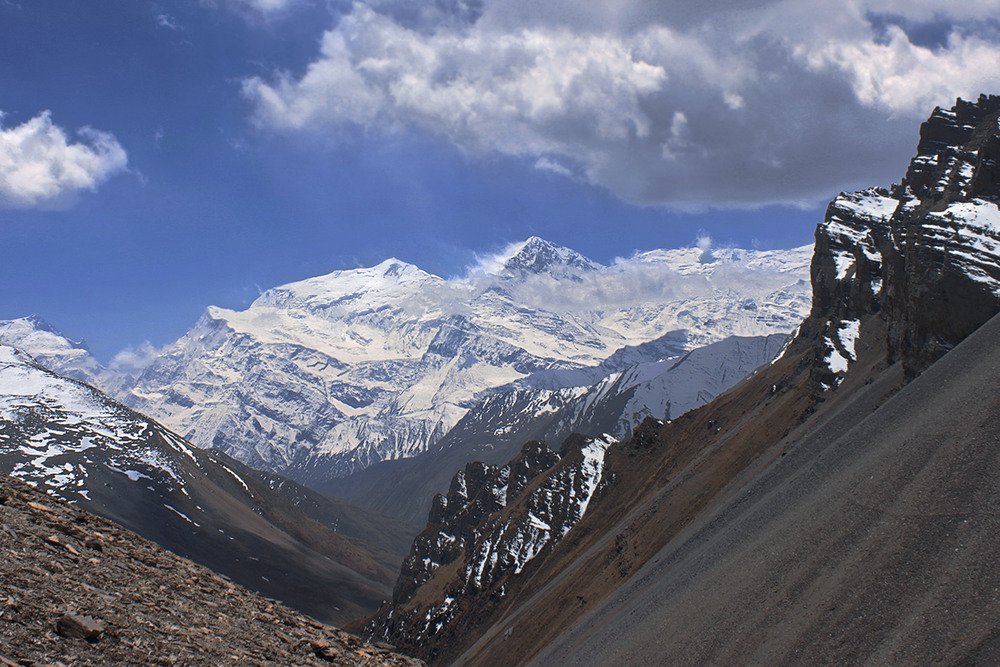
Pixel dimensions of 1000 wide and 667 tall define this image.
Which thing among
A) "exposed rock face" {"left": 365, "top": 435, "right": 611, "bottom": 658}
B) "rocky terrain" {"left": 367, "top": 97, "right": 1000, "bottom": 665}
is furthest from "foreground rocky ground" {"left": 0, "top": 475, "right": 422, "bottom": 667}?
"exposed rock face" {"left": 365, "top": 435, "right": 611, "bottom": 658}

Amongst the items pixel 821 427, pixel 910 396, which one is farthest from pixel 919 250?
pixel 910 396

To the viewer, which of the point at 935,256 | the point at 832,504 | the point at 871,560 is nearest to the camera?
the point at 871,560

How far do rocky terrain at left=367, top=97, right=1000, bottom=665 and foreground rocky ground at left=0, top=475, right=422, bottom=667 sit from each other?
20644mm

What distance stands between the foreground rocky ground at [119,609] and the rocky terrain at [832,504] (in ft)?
67.7

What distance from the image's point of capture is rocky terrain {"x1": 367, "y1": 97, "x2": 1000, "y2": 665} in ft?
103

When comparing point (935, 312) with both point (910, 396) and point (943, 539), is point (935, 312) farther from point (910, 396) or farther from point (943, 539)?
point (943, 539)

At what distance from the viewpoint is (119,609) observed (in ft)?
56.0

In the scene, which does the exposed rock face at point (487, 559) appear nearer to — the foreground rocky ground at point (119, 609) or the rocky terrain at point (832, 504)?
the rocky terrain at point (832, 504)

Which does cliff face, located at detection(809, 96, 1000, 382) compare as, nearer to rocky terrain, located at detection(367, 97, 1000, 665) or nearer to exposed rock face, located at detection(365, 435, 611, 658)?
rocky terrain, located at detection(367, 97, 1000, 665)

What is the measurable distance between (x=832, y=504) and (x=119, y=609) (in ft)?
126

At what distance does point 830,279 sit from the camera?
525 feet

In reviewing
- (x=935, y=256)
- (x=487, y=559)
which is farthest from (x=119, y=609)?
(x=487, y=559)

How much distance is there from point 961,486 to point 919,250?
45327 mm

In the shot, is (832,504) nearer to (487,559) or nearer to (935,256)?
(935,256)
